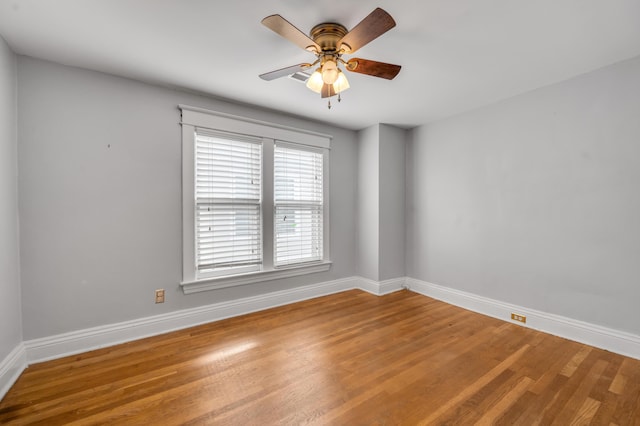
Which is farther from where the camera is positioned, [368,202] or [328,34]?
[368,202]

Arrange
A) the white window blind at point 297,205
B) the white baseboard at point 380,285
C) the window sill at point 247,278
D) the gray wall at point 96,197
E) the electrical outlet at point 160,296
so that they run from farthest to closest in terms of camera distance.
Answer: the white baseboard at point 380,285, the white window blind at point 297,205, the window sill at point 247,278, the electrical outlet at point 160,296, the gray wall at point 96,197

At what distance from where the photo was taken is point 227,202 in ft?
10.2

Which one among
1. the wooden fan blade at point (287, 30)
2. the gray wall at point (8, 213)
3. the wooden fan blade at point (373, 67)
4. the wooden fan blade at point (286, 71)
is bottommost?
the gray wall at point (8, 213)

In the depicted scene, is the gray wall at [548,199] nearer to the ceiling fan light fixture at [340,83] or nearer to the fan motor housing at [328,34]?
the ceiling fan light fixture at [340,83]

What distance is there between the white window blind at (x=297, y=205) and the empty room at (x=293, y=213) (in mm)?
36

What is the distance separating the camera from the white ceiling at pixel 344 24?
1703 mm

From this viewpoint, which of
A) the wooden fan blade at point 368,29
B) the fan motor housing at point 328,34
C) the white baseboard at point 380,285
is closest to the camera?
the wooden fan blade at point 368,29

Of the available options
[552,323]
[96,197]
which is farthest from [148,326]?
[552,323]

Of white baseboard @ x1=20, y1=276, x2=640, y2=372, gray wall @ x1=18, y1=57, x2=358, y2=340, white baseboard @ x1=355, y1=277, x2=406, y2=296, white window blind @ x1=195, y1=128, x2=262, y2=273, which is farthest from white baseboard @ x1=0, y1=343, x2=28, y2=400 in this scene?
white baseboard @ x1=355, y1=277, x2=406, y2=296

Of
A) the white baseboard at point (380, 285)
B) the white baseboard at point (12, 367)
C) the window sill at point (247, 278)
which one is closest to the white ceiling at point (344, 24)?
the window sill at point (247, 278)

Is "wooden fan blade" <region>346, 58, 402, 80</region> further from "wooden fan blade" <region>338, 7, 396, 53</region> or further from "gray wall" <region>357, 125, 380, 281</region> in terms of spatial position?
"gray wall" <region>357, 125, 380, 281</region>

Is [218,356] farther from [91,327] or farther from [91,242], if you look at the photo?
[91,242]

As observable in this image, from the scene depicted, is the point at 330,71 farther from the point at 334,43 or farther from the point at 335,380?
the point at 335,380

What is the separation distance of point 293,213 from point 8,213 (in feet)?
8.39
